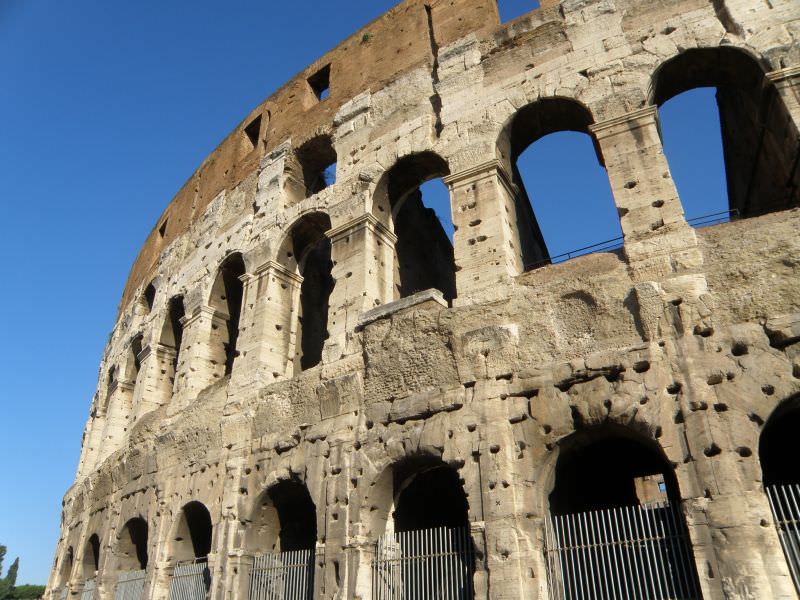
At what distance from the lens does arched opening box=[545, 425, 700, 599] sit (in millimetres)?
5070

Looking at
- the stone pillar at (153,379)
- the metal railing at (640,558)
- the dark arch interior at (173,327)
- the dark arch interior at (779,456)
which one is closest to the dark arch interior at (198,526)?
the stone pillar at (153,379)

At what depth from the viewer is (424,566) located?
6168mm

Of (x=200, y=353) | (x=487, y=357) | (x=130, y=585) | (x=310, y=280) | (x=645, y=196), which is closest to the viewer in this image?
(x=487, y=357)

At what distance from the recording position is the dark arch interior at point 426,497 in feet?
22.4

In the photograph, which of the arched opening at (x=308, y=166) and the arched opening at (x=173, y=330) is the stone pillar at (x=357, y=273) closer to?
the arched opening at (x=308, y=166)

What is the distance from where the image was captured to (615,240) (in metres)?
6.74

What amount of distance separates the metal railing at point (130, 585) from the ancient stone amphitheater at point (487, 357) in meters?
0.06

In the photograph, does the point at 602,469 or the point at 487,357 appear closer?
the point at 487,357

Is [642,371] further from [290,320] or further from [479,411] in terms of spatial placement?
[290,320]

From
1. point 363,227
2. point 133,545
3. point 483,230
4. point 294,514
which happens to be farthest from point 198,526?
point 483,230

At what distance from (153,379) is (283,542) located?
5.30 meters

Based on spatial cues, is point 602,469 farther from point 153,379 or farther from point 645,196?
point 153,379

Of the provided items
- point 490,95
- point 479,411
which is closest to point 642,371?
point 479,411

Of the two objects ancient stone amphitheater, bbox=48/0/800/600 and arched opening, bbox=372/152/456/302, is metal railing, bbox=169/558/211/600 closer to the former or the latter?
ancient stone amphitheater, bbox=48/0/800/600
